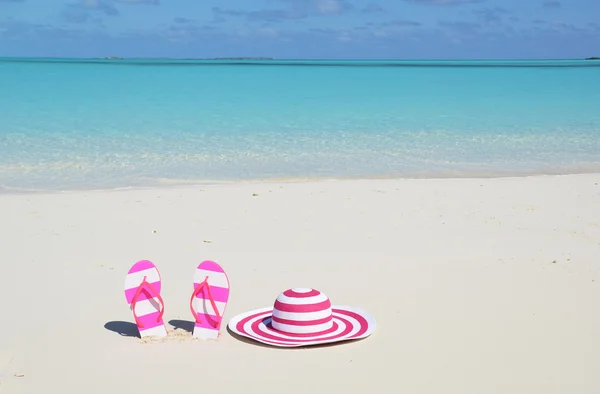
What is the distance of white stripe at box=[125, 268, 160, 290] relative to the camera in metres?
4.62

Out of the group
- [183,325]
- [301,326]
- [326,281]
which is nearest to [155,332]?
[183,325]

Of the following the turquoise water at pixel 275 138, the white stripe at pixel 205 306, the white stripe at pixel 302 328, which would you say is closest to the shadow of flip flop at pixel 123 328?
the white stripe at pixel 205 306

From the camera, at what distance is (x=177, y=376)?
4.07 metres

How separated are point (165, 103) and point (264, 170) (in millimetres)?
13304

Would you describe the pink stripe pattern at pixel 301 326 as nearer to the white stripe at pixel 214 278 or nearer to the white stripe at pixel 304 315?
the white stripe at pixel 304 315

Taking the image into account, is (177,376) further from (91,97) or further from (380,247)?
(91,97)

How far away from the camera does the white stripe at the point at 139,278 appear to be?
4.62 meters

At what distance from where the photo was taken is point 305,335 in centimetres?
458

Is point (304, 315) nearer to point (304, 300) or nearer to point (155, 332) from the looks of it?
point (304, 300)

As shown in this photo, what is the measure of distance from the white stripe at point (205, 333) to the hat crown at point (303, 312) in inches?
16.4

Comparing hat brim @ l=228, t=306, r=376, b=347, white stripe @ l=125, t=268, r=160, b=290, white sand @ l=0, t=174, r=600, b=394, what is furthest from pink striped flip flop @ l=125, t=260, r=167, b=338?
hat brim @ l=228, t=306, r=376, b=347

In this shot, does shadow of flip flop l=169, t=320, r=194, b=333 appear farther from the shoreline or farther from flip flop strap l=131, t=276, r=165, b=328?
the shoreline

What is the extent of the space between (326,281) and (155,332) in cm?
169

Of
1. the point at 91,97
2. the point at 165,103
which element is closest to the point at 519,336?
the point at 165,103
